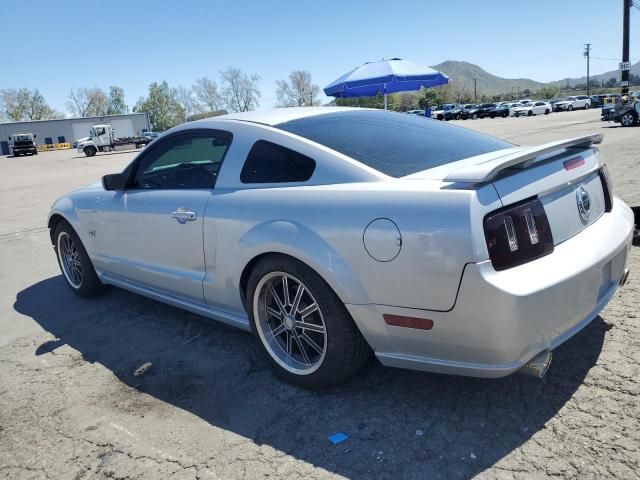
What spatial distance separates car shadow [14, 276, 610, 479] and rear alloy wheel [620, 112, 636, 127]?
21162mm

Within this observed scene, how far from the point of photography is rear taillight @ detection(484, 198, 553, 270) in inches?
84.0

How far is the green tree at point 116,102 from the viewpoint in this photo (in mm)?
132000

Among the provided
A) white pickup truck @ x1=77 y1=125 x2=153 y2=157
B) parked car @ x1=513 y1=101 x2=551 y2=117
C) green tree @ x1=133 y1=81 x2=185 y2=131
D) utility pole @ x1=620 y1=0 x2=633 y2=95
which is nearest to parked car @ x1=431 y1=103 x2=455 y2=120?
parked car @ x1=513 y1=101 x2=551 y2=117

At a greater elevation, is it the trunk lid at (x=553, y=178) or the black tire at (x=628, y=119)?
the trunk lid at (x=553, y=178)

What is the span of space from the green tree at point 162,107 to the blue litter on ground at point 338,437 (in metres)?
124

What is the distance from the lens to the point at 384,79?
13398 millimetres

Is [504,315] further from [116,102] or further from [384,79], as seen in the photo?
[116,102]

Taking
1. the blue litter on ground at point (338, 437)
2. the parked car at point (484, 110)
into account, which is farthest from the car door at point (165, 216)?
the parked car at point (484, 110)

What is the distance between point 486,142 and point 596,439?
190cm

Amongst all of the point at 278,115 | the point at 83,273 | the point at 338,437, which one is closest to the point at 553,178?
the point at 338,437

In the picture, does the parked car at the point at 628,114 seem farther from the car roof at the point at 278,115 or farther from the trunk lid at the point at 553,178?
the car roof at the point at 278,115

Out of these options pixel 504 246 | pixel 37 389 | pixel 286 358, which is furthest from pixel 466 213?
pixel 37 389

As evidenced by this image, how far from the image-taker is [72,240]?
4711 mm

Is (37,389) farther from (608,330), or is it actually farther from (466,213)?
(608,330)
